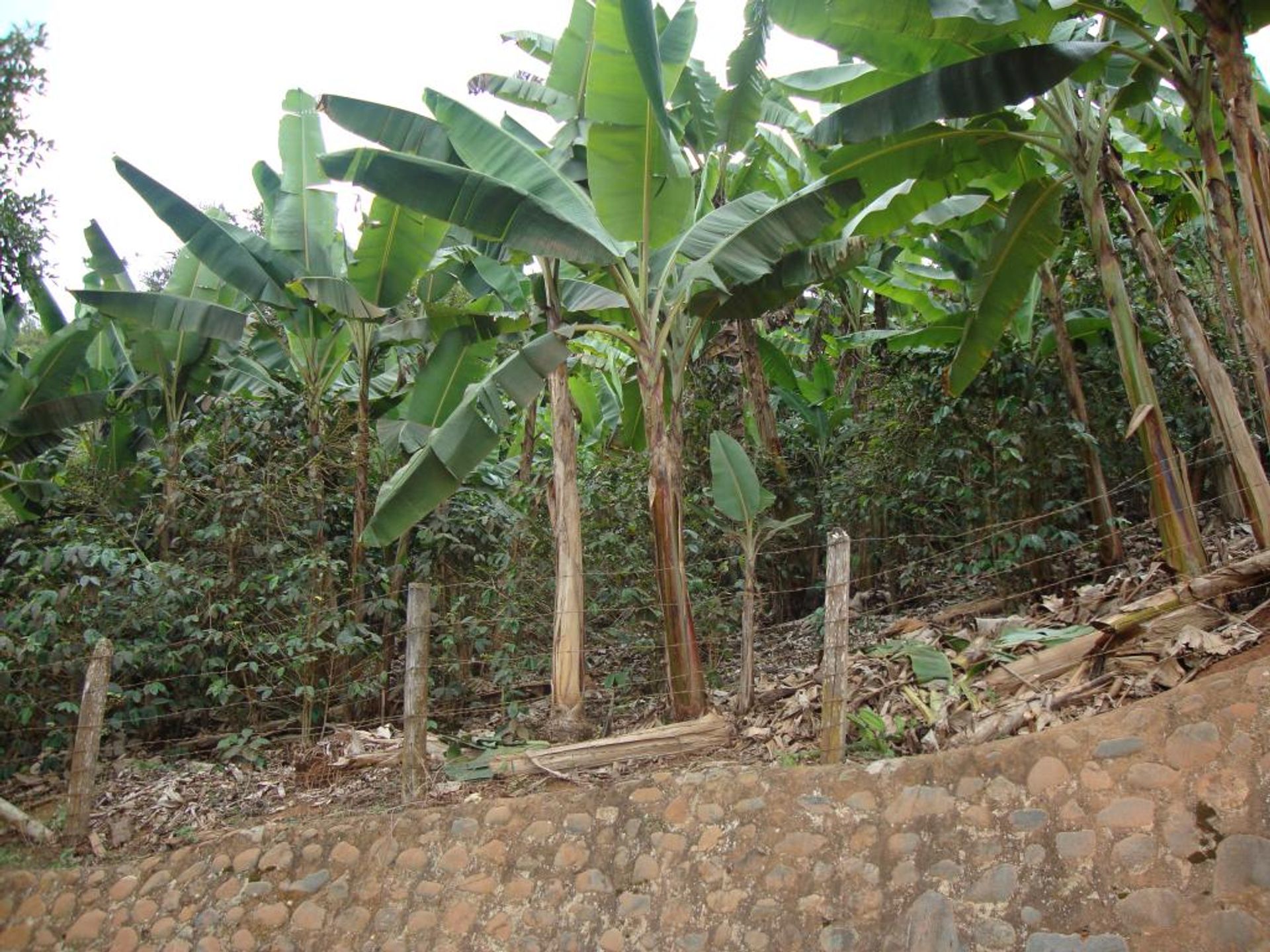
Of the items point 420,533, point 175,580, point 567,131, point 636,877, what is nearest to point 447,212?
point 567,131

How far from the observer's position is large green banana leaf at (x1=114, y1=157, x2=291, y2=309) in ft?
25.6

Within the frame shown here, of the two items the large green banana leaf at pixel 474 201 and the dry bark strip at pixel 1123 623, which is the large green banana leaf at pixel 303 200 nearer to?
the large green banana leaf at pixel 474 201

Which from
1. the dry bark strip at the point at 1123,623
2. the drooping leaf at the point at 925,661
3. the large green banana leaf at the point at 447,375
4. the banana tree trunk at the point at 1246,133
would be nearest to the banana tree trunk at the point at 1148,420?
the dry bark strip at the point at 1123,623

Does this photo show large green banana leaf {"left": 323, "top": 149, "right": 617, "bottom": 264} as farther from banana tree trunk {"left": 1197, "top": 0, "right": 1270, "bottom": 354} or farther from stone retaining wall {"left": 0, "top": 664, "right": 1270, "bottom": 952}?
banana tree trunk {"left": 1197, "top": 0, "right": 1270, "bottom": 354}

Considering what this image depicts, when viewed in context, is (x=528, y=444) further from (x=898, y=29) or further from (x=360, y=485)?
(x=898, y=29)

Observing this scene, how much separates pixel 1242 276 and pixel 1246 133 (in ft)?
2.32

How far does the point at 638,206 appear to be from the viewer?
246 inches

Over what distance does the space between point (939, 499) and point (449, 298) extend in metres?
5.12

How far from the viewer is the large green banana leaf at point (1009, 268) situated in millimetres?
6371

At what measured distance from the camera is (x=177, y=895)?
558 cm

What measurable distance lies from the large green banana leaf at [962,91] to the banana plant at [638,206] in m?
0.68

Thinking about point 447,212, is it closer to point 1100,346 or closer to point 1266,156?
point 1266,156

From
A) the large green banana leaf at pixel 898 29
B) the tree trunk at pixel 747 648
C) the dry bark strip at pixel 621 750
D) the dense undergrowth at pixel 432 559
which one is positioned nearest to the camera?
the large green banana leaf at pixel 898 29

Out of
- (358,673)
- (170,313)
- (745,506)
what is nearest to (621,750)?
(745,506)
